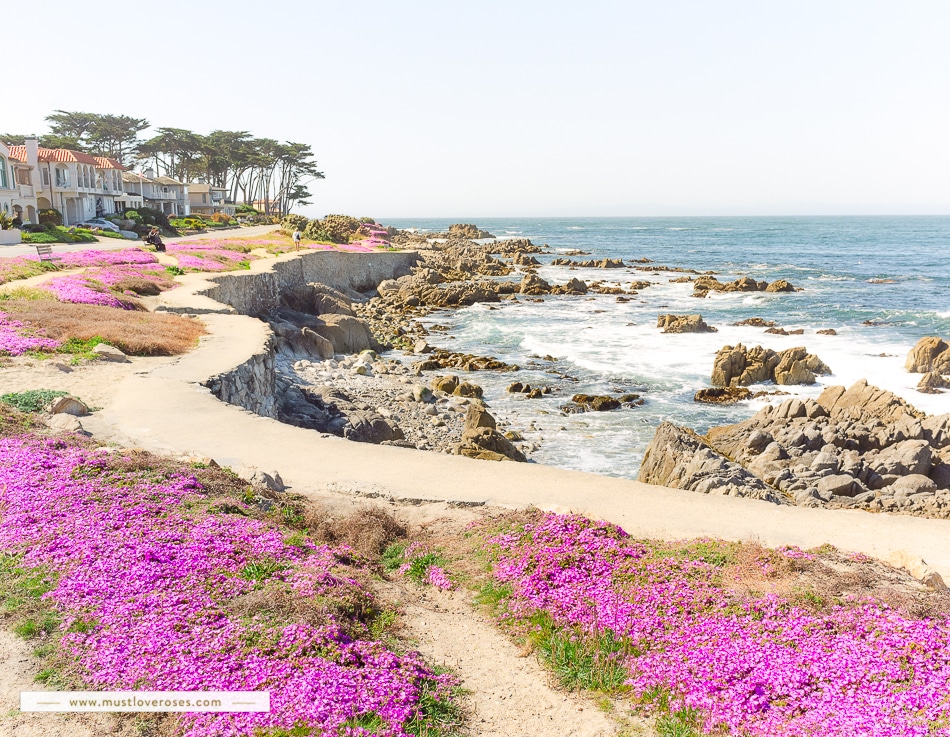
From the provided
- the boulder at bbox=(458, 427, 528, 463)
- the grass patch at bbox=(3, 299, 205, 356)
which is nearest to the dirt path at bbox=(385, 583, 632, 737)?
the boulder at bbox=(458, 427, 528, 463)

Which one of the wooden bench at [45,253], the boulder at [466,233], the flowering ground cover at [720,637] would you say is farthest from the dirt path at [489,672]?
the boulder at [466,233]

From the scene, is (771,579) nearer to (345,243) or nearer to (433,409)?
(433,409)

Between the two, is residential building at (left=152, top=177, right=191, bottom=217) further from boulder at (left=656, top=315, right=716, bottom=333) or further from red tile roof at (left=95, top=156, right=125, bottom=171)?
boulder at (left=656, top=315, right=716, bottom=333)

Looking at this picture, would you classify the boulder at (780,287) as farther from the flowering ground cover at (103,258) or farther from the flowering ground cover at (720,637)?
the flowering ground cover at (720,637)

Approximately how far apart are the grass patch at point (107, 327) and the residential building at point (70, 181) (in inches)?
1565

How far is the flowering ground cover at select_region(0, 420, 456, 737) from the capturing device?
233 inches

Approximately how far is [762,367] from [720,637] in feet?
75.2

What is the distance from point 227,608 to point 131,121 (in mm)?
106741

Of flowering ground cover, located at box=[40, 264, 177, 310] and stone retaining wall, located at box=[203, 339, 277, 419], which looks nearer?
stone retaining wall, located at box=[203, 339, 277, 419]

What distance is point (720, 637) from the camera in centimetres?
707

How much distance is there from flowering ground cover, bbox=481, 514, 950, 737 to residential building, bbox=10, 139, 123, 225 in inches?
2351

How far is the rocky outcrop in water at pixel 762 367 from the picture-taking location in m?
27.6

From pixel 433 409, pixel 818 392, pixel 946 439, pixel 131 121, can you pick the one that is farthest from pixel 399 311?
pixel 131 121

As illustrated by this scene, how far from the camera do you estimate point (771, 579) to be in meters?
8.25
